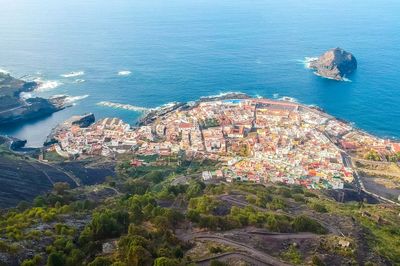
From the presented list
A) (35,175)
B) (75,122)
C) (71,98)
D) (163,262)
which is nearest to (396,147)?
(35,175)

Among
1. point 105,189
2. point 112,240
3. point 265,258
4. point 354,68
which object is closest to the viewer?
point 265,258

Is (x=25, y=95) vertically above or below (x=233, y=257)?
below

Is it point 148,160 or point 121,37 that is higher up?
point 121,37

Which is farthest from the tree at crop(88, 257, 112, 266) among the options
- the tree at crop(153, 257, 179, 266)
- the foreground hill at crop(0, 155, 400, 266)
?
the tree at crop(153, 257, 179, 266)

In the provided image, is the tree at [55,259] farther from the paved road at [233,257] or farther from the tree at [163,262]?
the paved road at [233,257]

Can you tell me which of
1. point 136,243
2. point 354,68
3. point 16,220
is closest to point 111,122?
point 16,220

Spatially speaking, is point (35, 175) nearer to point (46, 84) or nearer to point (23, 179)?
point (23, 179)

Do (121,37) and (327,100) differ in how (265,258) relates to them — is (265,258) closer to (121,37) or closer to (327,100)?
(327,100)
